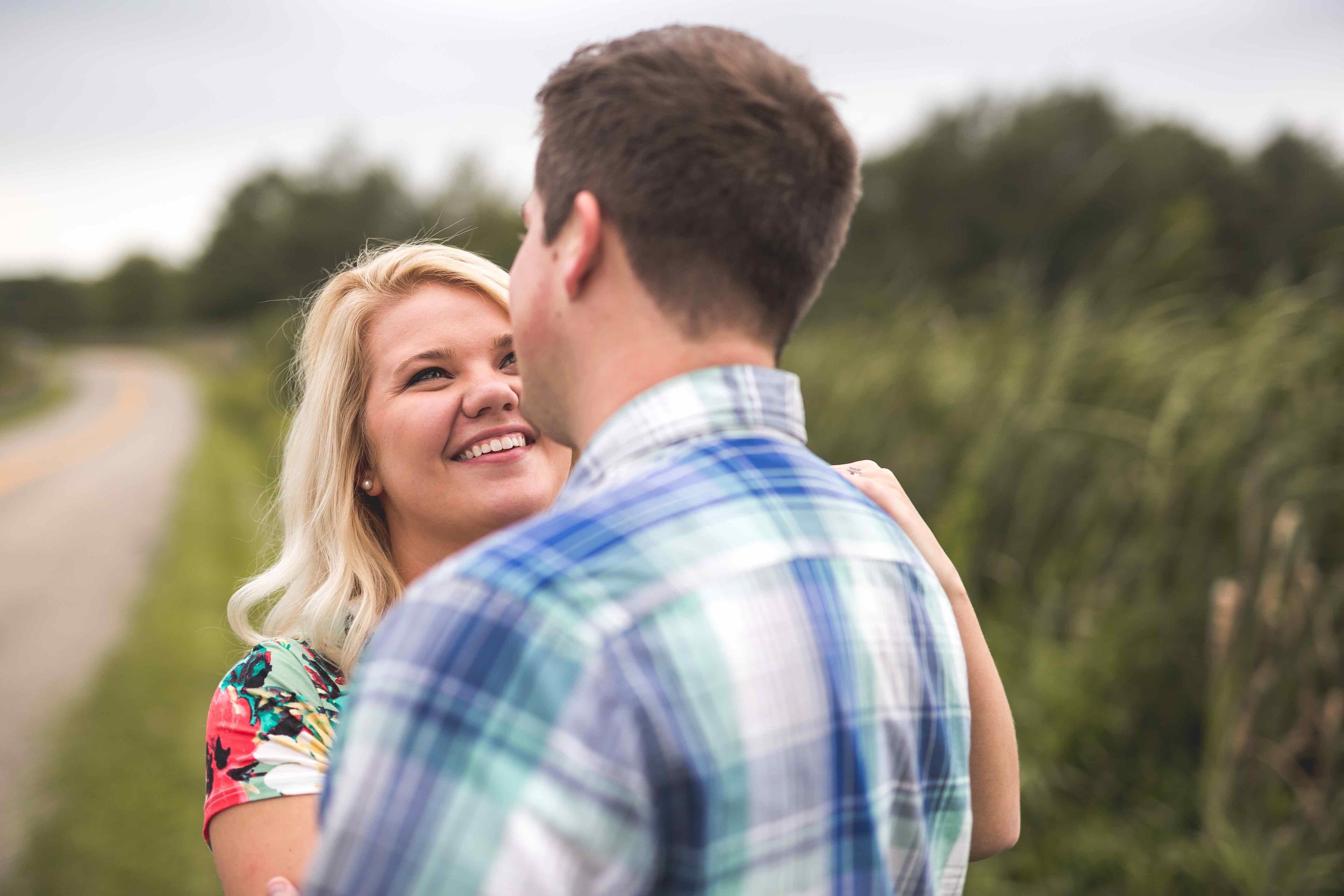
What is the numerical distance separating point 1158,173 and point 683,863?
3638 cm

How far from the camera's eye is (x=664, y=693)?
857 mm

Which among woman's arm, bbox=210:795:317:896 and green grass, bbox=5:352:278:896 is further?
green grass, bbox=5:352:278:896

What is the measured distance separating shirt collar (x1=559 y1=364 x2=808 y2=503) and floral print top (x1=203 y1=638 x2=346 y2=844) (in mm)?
847

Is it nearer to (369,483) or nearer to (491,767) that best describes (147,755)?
(369,483)

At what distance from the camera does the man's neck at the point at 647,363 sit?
108 cm

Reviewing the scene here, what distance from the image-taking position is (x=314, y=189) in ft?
167

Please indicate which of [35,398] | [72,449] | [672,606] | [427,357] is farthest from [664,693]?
[35,398]

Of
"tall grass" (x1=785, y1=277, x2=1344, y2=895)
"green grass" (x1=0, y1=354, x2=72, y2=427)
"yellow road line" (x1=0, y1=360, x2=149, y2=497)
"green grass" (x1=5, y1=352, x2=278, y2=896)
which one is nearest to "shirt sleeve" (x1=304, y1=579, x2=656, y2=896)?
"green grass" (x1=5, y1=352, x2=278, y2=896)

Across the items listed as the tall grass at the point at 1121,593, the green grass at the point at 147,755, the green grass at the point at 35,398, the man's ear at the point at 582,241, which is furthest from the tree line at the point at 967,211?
the green grass at the point at 35,398

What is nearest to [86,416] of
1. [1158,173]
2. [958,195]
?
[958,195]

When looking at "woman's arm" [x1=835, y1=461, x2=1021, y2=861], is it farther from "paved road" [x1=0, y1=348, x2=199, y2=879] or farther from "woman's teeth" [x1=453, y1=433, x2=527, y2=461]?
"paved road" [x1=0, y1=348, x2=199, y2=879]

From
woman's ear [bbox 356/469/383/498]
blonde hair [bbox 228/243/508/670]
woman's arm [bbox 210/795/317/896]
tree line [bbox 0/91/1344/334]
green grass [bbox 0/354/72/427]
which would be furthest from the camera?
green grass [bbox 0/354/72/427]

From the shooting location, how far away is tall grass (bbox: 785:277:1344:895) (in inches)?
131

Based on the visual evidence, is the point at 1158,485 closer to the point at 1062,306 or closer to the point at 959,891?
the point at 1062,306
